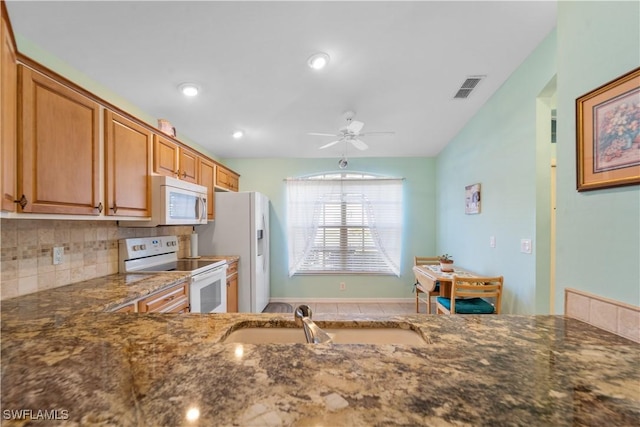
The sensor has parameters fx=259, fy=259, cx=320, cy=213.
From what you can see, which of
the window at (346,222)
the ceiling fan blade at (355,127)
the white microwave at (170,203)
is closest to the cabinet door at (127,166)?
the white microwave at (170,203)

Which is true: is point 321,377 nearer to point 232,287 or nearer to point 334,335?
point 334,335

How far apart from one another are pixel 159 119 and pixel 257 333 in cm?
265

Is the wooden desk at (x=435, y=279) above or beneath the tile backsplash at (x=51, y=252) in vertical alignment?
beneath

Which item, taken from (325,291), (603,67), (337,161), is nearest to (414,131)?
(337,161)

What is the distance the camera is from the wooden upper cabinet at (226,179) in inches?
139

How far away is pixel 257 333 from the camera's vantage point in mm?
982

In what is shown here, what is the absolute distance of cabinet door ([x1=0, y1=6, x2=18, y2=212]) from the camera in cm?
113

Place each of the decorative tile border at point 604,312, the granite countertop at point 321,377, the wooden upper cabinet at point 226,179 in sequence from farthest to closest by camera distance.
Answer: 1. the wooden upper cabinet at point 226,179
2. the decorative tile border at point 604,312
3. the granite countertop at point 321,377

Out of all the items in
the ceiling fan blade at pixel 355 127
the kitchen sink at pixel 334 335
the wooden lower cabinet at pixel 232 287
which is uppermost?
the ceiling fan blade at pixel 355 127

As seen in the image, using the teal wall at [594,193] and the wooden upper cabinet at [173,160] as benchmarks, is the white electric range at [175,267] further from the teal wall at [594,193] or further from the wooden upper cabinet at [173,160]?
the teal wall at [594,193]

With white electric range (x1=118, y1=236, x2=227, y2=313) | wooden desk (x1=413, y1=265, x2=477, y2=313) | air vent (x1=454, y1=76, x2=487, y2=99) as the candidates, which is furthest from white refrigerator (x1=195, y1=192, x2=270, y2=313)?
air vent (x1=454, y1=76, x2=487, y2=99)

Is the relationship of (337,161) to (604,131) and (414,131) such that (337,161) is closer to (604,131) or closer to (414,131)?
(414,131)

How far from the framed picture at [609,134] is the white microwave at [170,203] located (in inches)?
104

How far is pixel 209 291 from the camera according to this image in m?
2.58
